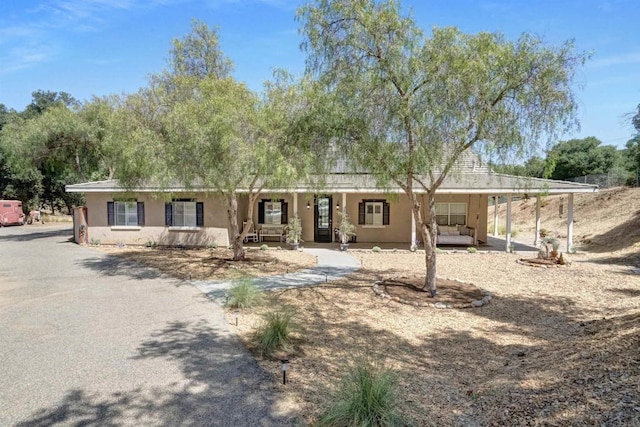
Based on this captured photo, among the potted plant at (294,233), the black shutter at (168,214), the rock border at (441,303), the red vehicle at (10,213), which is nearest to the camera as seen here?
the rock border at (441,303)

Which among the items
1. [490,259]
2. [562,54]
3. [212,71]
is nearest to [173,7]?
[212,71]

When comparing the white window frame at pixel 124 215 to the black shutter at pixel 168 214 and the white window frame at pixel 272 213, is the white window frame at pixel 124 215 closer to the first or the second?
the black shutter at pixel 168 214

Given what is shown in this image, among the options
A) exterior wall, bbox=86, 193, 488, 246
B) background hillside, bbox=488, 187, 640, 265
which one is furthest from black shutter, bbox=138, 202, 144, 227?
background hillside, bbox=488, 187, 640, 265

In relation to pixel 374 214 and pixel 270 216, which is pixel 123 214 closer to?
pixel 270 216

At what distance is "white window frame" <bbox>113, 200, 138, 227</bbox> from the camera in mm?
18188

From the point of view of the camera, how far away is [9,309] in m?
7.91

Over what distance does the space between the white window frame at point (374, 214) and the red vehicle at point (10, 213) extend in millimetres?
25989

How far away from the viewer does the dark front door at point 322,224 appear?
18.8 metres

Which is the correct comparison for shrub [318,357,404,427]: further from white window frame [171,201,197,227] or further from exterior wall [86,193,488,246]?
white window frame [171,201,197,227]

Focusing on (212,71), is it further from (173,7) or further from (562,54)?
(562,54)

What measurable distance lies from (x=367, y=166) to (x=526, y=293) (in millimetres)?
5181

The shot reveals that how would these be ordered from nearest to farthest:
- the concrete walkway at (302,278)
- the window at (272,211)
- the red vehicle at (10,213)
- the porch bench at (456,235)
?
the concrete walkway at (302,278) < the porch bench at (456,235) < the window at (272,211) < the red vehicle at (10,213)

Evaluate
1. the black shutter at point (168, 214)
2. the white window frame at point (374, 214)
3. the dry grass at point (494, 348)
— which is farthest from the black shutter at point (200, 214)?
the dry grass at point (494, 348)

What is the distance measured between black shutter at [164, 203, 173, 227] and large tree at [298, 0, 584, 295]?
1151 cm
